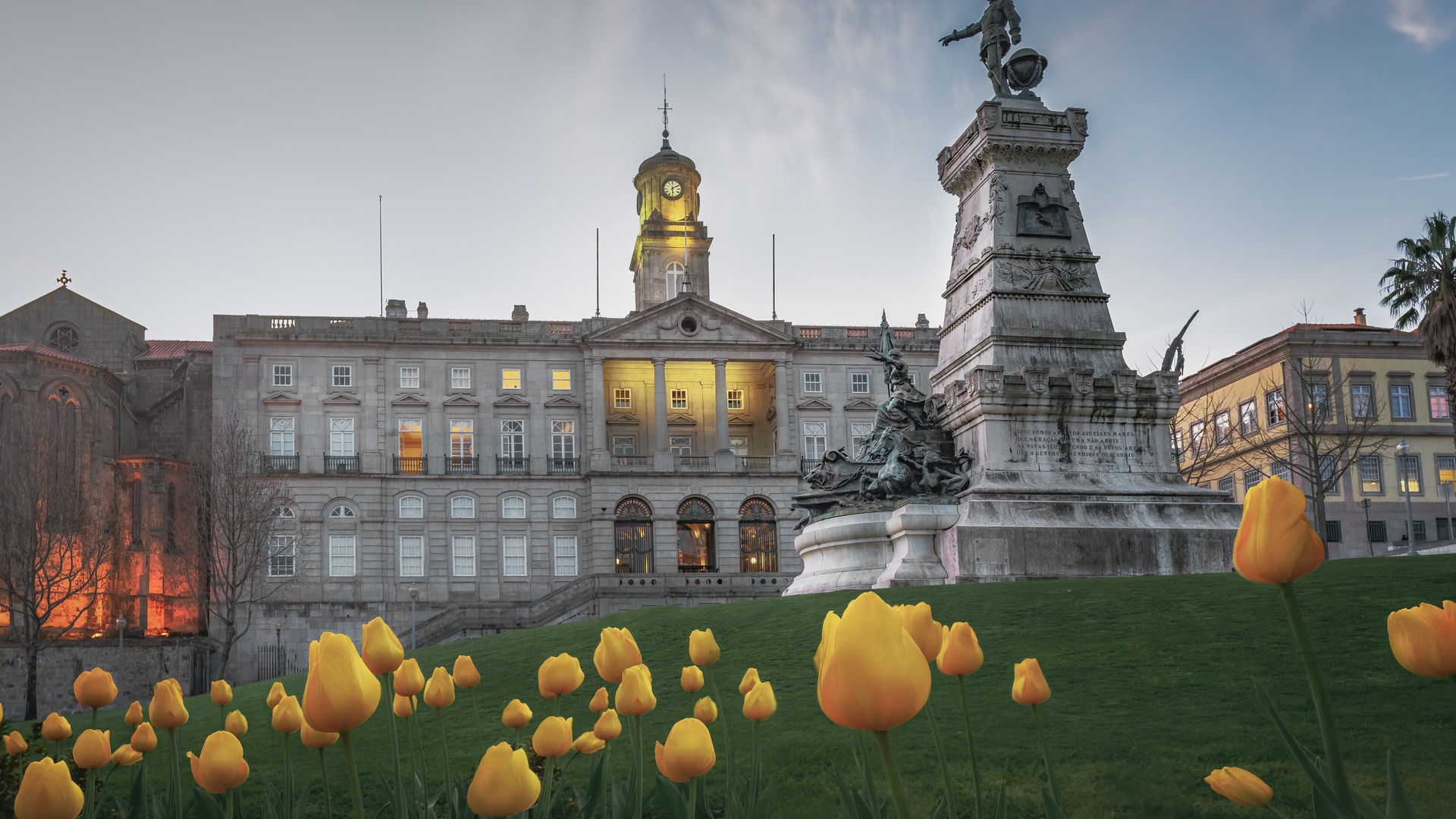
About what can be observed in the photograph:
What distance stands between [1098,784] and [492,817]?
544cm

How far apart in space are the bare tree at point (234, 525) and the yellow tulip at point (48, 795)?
122 feet

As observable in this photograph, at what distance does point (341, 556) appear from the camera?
55.0m

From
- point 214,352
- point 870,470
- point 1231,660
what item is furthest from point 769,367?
point 1231,660

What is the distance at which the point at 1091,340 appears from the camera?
18.0 m

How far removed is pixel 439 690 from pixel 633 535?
178 feet

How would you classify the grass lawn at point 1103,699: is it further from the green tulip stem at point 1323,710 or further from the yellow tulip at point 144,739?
the green tulip stem at point 1323,710

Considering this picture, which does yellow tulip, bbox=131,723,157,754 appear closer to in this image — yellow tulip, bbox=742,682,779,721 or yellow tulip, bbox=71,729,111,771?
yellow tulip, bbox=71,729,111,771

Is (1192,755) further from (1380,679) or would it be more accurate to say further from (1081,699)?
(1380,679)

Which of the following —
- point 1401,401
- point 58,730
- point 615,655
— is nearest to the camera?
point 615,655

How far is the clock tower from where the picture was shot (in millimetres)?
70312

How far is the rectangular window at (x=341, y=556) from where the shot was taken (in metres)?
54.8

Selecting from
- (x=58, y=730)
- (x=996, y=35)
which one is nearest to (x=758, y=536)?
(x=996, y=35)

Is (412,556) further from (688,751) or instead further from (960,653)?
(688,751)

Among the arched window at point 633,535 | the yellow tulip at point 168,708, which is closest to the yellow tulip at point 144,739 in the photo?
the yellow tulip at point 168,708
